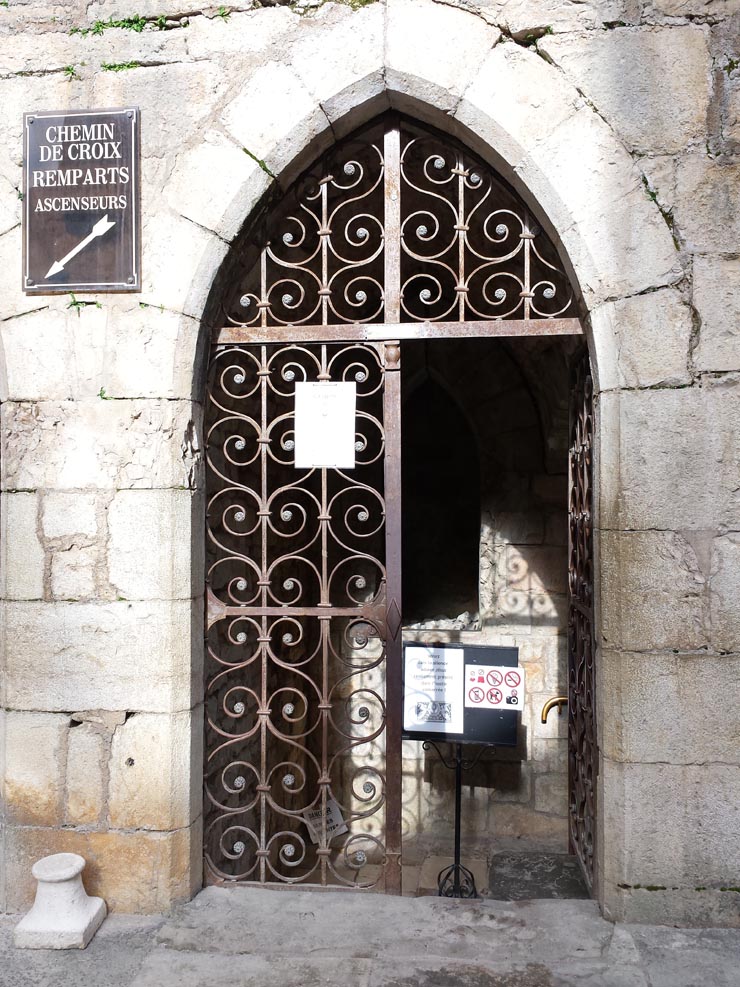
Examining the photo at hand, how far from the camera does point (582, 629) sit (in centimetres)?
317

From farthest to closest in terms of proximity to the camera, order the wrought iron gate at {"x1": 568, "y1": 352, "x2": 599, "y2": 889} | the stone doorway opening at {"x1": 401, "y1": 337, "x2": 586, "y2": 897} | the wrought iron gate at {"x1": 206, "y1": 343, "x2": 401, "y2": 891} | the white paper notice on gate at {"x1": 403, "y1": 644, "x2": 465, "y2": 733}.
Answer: the stone doorway opening at {"x1": 401, "y1": 337, "x2": 586, "y2": 897} → the white paper notice on gate at {"x1": 403, "y1": 644, "x2": 465, "y2": 733} → the wrought iron gate at {"x1": 568, "y1": 352, "x2": 599, "y2": 889} → the wrought iron gate at {"x1": 206, "y1": 343, "x2": 401, "y2": 891}

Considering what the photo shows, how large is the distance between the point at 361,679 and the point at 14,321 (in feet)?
11.4

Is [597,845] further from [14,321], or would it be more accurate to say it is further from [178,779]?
[14,321]

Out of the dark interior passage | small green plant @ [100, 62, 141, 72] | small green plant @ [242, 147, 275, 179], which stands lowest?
the dark interior passage

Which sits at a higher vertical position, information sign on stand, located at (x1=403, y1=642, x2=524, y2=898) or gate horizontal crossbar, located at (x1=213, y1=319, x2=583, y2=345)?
gate horizontal crossbar, located at (x1=213, y1=319, x2=583, y2=345)

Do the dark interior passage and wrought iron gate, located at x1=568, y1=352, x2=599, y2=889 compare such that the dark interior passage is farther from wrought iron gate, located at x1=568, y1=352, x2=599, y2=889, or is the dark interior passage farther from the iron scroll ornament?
the iron scroll ornament

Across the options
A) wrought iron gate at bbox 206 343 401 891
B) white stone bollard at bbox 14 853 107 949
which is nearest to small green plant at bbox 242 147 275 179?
wrought iron gate at bbox 206 343 401 891

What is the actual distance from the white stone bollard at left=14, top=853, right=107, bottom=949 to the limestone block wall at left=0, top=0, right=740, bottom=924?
122 mm

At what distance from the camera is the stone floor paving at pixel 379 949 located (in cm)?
232

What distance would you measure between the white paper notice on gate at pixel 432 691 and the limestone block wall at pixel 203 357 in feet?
2.08

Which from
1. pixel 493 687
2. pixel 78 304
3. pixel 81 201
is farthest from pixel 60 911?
pixel 81 201

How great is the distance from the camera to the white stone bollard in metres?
2.53

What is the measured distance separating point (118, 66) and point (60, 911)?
2.91m

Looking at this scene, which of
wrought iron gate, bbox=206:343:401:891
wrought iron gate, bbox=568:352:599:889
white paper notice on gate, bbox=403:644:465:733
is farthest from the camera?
white paper notice on gate, bbox=403:644:465:733
